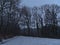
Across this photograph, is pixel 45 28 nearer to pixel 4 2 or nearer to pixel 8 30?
pixel 8 30

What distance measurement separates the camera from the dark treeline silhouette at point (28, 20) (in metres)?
34.3

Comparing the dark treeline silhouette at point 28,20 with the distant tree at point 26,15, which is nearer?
the dark treeline silhouette at point 28,20

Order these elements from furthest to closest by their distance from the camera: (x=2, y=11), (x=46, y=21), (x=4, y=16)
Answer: (x=46, y=21)
(x=4, y=16)
(x=2, y=11)

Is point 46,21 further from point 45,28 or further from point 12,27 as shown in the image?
point 12,27

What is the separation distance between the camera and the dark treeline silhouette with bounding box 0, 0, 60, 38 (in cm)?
3431

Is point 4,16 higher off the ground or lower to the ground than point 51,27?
higher

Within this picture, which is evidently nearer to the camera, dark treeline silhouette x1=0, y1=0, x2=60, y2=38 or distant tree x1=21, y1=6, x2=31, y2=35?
dark treeline silhouette x1=0, y1=0, x2=60, y2=38

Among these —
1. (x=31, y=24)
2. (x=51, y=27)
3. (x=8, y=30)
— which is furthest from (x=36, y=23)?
(x=8, y=30)

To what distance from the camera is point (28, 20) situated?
4234 centimetres

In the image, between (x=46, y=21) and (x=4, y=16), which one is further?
(x=46, y=21)

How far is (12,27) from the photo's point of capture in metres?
37.2

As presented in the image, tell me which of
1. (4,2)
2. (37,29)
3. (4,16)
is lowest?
(37,29)

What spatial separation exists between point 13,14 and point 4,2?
5.61 metres

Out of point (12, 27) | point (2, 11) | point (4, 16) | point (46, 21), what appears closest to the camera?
point (2, 11)
